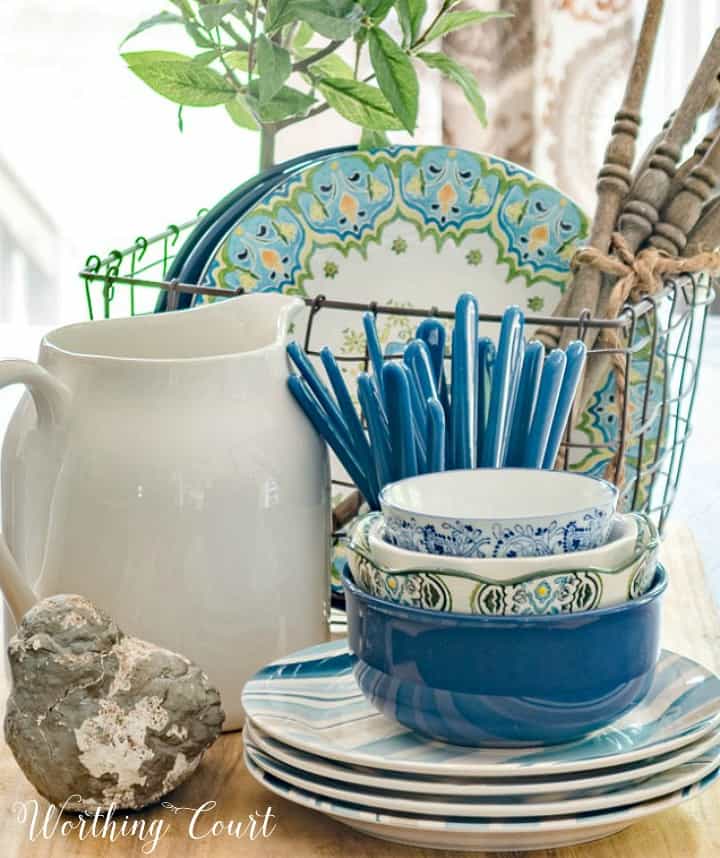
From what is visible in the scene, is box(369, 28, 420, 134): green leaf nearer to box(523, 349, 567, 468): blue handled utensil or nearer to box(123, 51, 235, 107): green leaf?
box(123, 51, 235, 107): green leaf

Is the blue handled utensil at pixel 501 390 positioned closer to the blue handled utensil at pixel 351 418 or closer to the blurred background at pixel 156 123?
the blue handled utensil at pixel 351 418

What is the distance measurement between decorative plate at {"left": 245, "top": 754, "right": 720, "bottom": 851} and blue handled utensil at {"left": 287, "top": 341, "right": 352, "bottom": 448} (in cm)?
16

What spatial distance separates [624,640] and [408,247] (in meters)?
0.41

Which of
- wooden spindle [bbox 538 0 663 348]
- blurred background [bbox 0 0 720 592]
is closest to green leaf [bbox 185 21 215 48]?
wooden spindle [bbox 538 0 663 348]

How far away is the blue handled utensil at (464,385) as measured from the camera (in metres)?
0.50

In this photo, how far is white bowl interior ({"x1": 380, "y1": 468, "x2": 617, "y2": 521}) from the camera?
452 mm

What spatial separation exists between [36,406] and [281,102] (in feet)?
0.84

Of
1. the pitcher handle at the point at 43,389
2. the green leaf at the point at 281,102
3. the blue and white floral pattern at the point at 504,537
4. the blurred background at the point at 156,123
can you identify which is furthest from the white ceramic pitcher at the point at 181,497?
the blurred background at the point at 156,123

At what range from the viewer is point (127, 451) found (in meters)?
0.49

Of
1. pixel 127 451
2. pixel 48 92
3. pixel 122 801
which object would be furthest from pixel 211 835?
pixel 48 92

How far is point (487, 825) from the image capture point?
401 mm

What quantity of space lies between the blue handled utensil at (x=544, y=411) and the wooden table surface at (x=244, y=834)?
14 cm

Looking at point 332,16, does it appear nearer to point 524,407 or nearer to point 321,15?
point 321,15

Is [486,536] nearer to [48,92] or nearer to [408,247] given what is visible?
[408,247]
